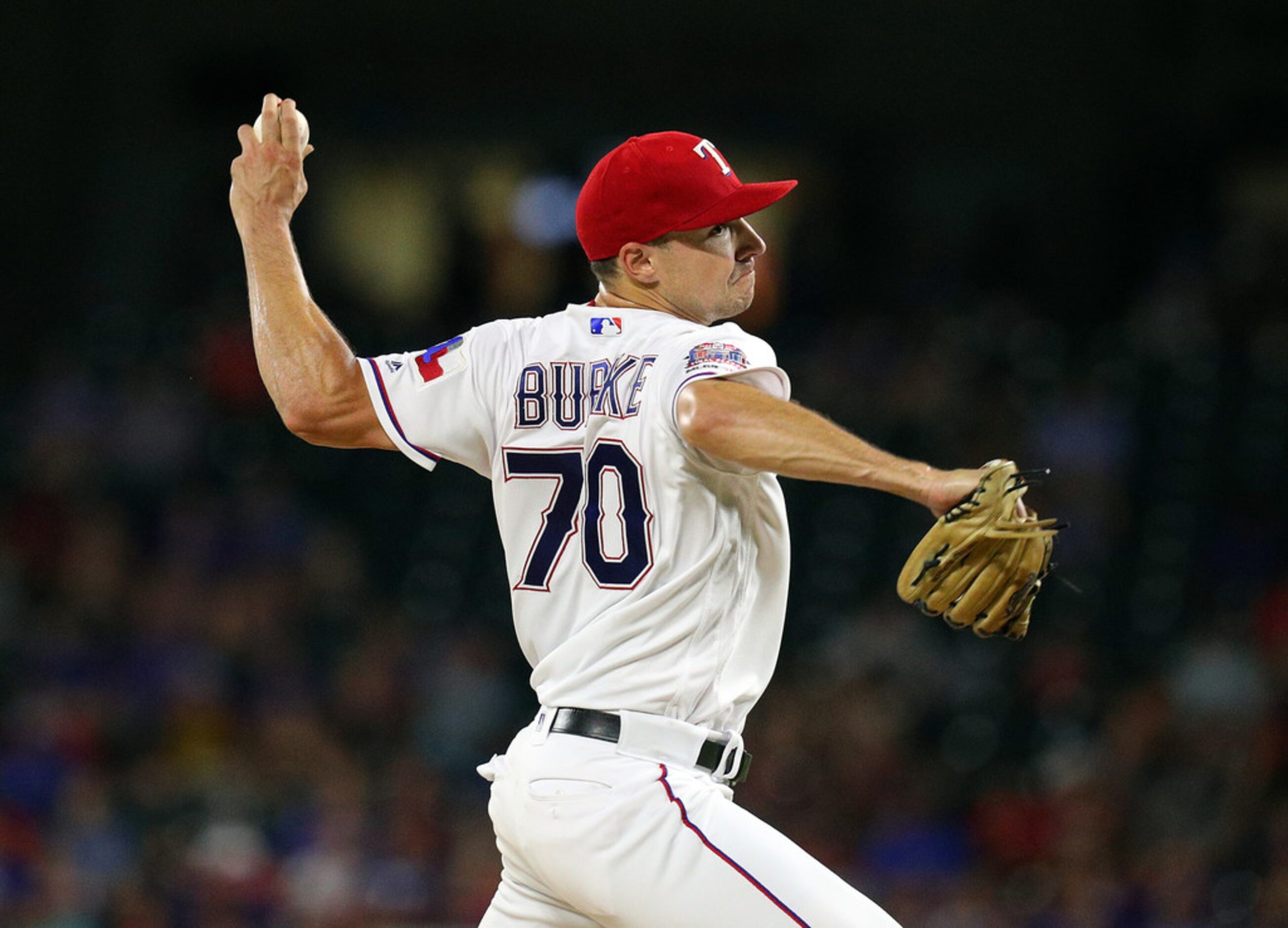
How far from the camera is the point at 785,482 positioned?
10.0 metres

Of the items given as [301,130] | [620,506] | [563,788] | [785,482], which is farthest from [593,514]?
[785,482]

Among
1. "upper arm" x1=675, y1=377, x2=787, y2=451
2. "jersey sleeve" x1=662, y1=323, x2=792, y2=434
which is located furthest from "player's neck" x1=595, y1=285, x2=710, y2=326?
"upper arm" x1=675, y1=377, x2=787, y2=451

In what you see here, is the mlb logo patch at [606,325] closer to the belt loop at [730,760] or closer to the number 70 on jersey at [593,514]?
the number 70 on jersey at [593,514]

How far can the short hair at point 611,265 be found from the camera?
318 cm

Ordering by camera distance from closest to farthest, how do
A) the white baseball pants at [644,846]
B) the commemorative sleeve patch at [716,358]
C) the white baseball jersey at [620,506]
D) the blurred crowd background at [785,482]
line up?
the white baseball pants at [644,846]
the commemorative sleeve patch at [716,358]
the white baseball jersey at [620,506]
the blurred crowd background at [785,482]

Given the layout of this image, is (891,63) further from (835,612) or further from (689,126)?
(835,612)

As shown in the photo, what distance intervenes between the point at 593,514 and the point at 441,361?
1.47ft

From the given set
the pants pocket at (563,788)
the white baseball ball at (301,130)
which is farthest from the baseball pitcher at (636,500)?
the white baseball ball at (301,130)

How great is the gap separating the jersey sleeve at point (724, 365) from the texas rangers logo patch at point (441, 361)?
0.48 meters

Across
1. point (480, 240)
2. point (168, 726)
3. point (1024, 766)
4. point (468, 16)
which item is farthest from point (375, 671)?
point (468, 16)

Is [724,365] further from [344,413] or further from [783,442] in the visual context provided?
[344,413]

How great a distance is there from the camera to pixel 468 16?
14086 mm

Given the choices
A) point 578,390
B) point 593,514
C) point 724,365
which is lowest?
point 593,514

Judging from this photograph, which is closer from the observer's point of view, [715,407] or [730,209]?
[715,407]
